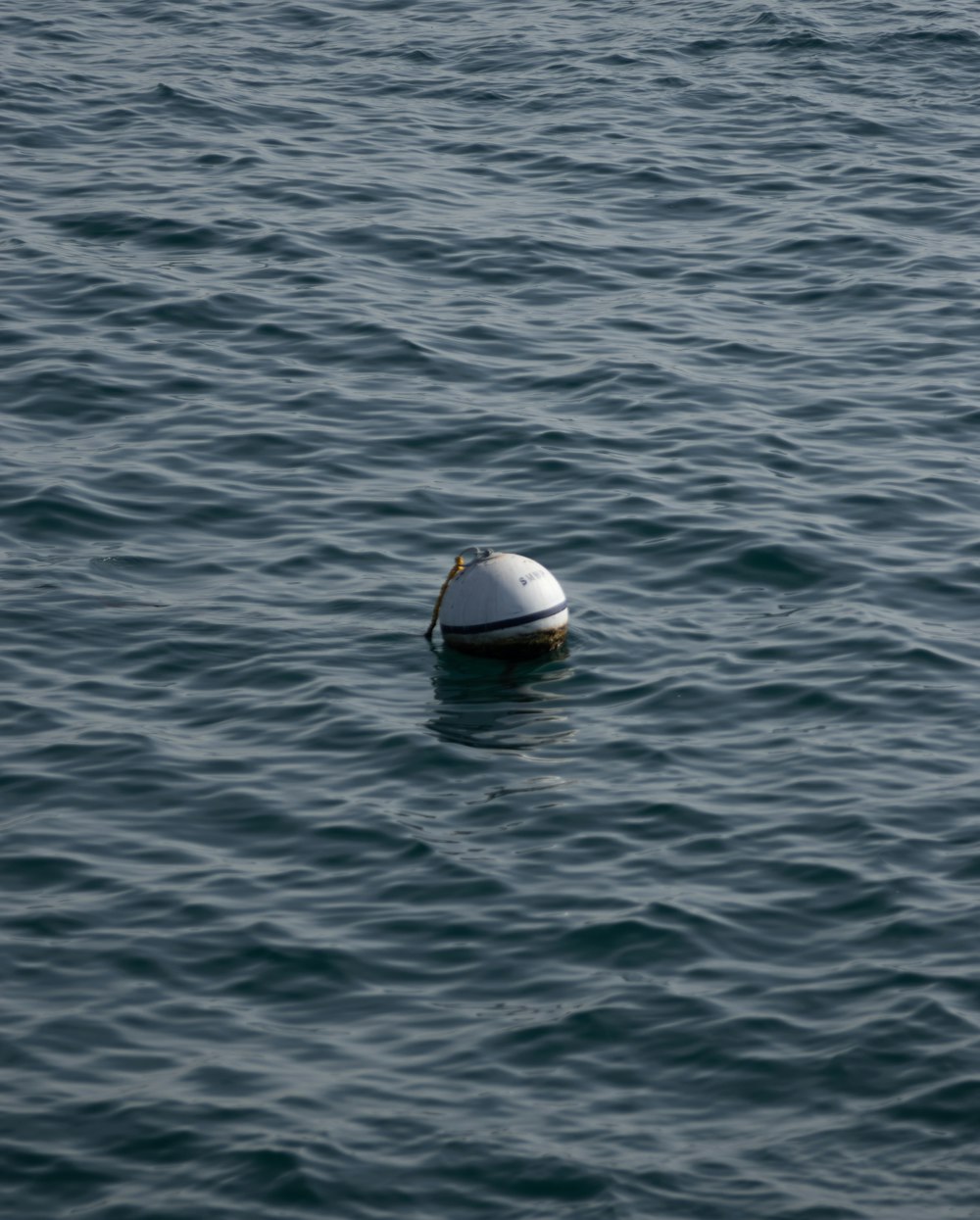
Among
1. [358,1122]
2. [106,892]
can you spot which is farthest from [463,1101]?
[106,892]

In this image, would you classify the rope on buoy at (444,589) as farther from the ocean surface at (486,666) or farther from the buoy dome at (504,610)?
the ocean surface at (486,666)

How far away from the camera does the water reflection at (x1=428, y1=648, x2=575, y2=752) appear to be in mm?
12148

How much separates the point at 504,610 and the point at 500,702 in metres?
0.62

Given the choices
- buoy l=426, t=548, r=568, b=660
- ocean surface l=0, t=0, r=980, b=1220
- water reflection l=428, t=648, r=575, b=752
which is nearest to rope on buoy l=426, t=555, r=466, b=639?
buoy l=426, t=548, r=568, b=660

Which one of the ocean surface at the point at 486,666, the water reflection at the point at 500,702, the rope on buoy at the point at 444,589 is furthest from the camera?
the rope on buoy at the point at 444,589

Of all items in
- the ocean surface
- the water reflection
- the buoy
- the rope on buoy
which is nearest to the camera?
the ocean surface

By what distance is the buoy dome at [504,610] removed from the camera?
42.0 ft

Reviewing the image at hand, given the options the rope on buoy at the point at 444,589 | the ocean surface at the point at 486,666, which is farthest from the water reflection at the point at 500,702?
the rope on buoy at the point at 444,589

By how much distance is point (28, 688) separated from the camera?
41.5 feet

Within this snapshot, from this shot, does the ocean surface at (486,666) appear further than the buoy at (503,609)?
No

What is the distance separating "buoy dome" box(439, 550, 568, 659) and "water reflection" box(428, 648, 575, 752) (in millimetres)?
113

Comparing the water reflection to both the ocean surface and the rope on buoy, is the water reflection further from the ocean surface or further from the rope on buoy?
the rope on buoy

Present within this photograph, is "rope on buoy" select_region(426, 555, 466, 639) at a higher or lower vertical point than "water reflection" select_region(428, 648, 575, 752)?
higher

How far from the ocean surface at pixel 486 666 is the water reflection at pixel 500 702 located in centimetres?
4
